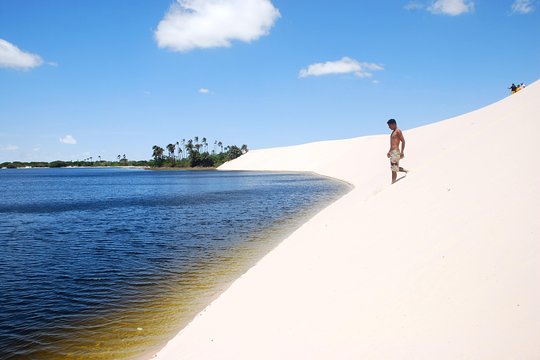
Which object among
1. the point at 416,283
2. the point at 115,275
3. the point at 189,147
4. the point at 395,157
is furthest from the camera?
the point at 189,147

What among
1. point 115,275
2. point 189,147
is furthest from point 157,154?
point 115,275

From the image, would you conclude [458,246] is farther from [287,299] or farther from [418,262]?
[287,299]

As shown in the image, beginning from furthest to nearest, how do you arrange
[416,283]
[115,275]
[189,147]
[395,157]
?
[189,147] → [395,157] → [115,275] → [416,283]

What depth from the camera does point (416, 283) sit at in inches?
241

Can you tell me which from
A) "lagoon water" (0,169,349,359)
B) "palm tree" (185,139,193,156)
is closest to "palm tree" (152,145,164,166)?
"palm tree" (185,139,193,156)

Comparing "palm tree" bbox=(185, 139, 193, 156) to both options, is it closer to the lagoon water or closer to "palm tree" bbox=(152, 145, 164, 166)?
"palm tree" bbox=(152, 145, 164, 166)

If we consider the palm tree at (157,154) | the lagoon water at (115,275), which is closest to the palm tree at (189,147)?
the palm tree at (157,154)

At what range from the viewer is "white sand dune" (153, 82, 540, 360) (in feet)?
16.0

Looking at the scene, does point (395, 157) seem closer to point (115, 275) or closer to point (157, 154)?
point (115, 275)

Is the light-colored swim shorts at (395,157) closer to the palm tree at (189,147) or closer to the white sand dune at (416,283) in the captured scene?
the white sand dune at (416,283)

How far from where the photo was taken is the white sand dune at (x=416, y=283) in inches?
192

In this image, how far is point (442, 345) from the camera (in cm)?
466

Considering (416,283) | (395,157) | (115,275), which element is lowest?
(115,275)

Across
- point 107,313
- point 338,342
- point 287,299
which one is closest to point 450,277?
point 338,342
